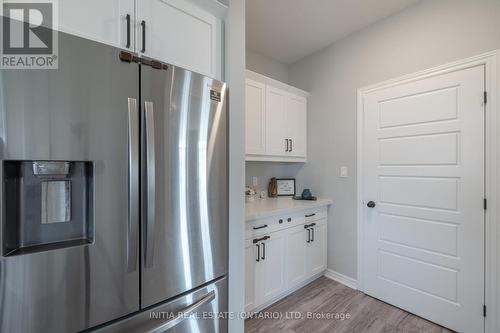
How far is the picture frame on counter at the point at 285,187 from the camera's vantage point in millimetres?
3070

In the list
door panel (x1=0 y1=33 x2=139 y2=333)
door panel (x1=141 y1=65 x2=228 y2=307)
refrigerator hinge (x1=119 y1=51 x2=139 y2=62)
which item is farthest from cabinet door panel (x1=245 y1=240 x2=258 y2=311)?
refrigerator hinge (x1=119 y1=51 x2=139 y2=62)

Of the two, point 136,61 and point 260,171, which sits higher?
point 136,61

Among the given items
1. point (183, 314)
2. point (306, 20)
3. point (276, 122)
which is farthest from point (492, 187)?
point (183, 314)

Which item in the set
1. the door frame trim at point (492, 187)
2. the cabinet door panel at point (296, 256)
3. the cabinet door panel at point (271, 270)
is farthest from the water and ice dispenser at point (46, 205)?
the door frame trim at point (492, 187)

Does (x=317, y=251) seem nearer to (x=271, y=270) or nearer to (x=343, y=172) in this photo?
(x=271, y=270)

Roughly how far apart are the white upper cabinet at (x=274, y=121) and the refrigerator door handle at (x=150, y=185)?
4.62 feet

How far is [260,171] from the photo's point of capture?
9.66ft

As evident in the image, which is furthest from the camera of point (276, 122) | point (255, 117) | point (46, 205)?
point (276, 122)

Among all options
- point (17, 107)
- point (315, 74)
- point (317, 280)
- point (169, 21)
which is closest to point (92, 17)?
point (169, 21)

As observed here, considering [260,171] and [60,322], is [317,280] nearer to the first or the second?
[260,171]

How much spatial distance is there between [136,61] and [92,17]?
240mm

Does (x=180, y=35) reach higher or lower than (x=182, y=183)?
higher

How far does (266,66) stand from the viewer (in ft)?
9.98

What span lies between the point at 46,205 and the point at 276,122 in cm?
223
